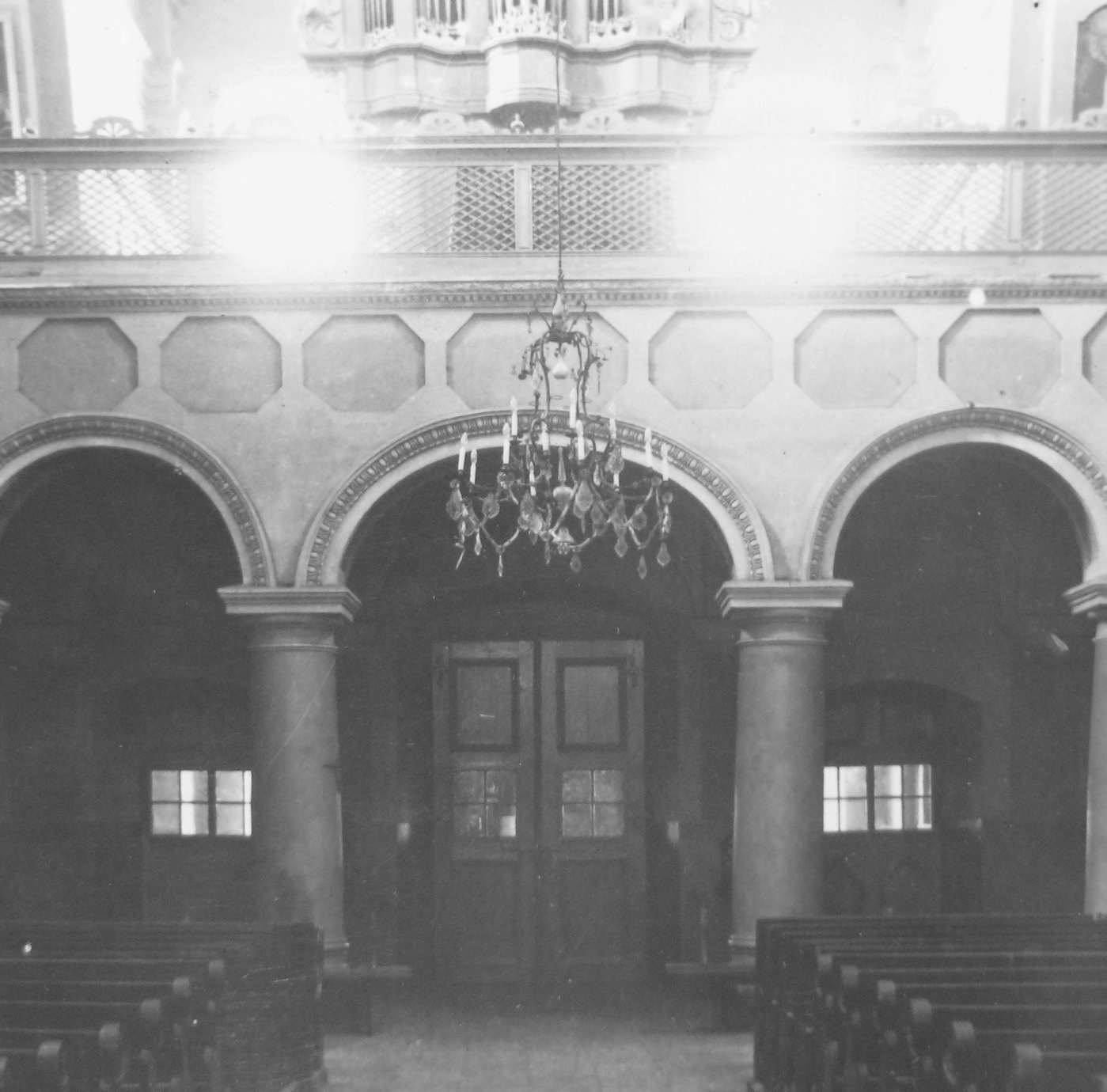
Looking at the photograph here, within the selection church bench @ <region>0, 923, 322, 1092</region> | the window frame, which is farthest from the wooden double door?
church bench @ <region>0, 923, 322, 1092</region>

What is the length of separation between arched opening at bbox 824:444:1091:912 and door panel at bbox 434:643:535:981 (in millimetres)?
2560

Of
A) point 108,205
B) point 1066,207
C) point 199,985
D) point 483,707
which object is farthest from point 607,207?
point 199,985

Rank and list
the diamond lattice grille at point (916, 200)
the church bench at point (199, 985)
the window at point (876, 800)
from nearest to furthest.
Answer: the church bench at point (199, 985), the diamond lattice grille at point (916, 200), the window at point (876, 800)

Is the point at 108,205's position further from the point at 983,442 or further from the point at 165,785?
the point at 983,442

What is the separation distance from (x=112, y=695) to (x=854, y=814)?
626 cm

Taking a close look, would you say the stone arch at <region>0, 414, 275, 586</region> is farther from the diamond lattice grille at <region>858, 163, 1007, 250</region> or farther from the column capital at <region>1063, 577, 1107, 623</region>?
the column capital at <region>1063, 577, 1107, 623</region>

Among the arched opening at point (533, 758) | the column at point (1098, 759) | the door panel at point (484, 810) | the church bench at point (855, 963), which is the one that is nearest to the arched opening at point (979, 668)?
the arched opening at point (533, 758)

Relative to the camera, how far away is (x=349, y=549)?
399 inches

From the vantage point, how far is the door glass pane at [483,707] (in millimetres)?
12391

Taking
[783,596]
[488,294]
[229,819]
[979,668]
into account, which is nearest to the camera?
[783,596]

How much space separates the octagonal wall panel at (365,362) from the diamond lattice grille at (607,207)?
1167 mm

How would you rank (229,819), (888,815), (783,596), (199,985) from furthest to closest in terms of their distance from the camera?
(888,815) → (229,819) → (783,596) → (199,985)

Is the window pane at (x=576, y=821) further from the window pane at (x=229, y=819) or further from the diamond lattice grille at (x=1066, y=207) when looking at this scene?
the diamond lattice grille at (x=1066, y=207)

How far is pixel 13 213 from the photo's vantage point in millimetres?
10289
